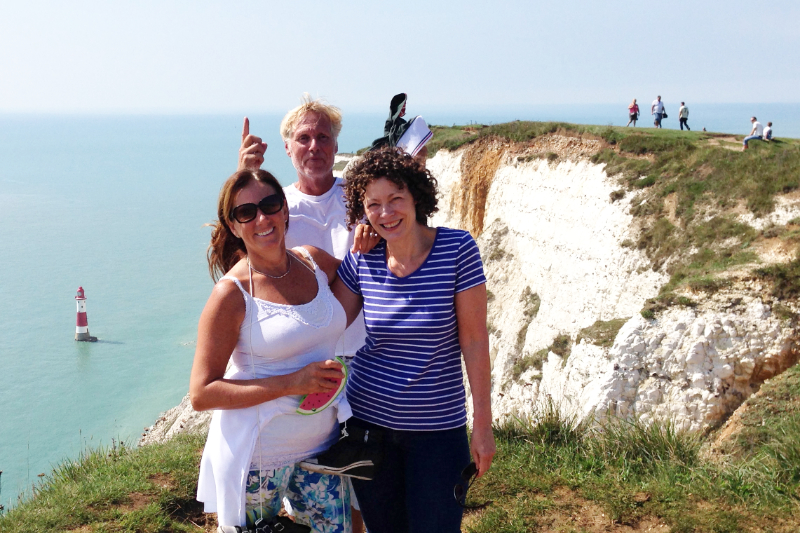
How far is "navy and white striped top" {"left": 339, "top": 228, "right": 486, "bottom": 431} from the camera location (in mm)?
3088

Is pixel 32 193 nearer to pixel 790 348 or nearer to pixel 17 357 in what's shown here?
pixel 17 357

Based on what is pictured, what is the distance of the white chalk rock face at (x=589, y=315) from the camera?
413 inches

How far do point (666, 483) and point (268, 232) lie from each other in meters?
3.54

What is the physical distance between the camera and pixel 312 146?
4195mm

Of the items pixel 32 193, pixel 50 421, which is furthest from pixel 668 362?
pixel 32 193

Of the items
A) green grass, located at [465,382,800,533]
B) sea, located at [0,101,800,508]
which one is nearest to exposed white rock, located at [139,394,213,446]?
sea, located at [0,101,800,508]

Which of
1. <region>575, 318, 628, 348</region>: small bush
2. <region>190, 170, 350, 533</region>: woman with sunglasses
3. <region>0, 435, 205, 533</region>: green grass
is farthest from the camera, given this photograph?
<region>575, 318, 628, 348</region>: small bush

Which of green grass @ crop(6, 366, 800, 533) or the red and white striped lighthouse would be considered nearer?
green grass @ crop(6, 366, 800, 533)

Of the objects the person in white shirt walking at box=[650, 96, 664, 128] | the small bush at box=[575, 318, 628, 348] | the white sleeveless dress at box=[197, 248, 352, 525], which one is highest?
the person in white shirt walking at box=[650, 96, 664, 128]

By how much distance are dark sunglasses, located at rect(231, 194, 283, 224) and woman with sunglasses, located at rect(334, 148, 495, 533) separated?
0.46 m

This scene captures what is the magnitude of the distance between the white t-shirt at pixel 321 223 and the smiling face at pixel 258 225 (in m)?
1.01

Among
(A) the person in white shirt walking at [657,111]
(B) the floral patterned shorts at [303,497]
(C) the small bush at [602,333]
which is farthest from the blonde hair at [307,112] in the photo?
(A) the person in white shirt walking at [657,111]

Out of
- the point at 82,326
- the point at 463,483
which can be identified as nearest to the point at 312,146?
the point at 463,483

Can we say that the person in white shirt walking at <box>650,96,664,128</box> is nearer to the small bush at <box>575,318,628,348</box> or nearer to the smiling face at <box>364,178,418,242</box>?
the small bush at <box>575,318,628,348</box>
